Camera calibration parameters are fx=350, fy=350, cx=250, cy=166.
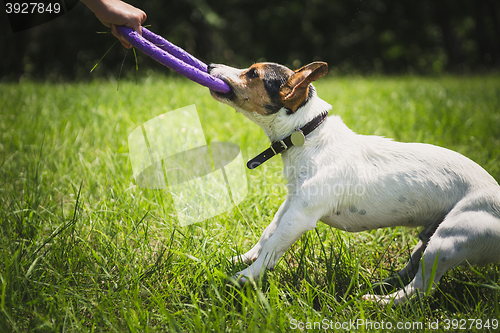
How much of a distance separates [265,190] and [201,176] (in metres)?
0.64

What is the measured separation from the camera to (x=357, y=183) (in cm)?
202

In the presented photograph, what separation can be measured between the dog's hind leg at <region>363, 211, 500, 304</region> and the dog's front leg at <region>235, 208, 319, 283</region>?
626mm

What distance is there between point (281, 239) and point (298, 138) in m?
0.59

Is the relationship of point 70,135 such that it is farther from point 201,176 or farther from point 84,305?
point 84,305

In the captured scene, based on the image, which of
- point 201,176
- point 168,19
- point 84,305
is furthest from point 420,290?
point 168,19

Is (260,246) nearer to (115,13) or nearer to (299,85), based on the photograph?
(299,85)

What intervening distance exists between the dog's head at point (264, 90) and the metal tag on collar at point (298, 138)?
0.15m

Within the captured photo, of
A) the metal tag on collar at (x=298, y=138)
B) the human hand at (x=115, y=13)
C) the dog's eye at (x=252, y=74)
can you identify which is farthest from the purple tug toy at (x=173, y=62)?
the metal tag on collar at (x=298, y=138)

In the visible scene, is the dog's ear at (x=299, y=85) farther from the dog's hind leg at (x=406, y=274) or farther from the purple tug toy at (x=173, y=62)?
the dog's hind leg at (x=406, y=274)

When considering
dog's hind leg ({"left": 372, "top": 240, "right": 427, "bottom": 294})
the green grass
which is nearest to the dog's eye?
the green grass

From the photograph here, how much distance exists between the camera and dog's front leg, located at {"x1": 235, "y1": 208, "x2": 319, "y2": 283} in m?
1.92

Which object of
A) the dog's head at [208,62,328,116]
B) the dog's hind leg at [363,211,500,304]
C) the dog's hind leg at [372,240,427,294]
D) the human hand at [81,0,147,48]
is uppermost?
the human hand at [81,0,147,48]

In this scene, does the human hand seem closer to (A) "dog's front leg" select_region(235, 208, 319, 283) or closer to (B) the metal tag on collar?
(B) the metal tag on collar

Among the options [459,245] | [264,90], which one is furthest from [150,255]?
[459,245]
